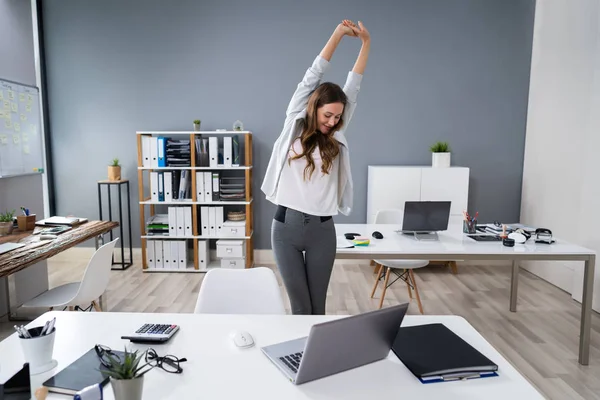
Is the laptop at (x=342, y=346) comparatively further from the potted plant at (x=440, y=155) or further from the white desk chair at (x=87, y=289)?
the potted plant at (x=440, y=155)

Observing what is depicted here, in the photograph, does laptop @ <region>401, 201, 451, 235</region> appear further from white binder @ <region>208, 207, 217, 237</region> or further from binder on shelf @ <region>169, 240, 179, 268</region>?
binder on shelf @ <region>169, 240, 179, 268</region>

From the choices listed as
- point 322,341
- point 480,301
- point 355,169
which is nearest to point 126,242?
point 355,169

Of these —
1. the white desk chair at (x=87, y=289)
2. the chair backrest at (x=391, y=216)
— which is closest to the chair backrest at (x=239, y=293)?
the white desk chair at (x=87, y=289)

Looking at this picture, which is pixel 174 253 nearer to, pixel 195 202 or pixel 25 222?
pixel 195 202

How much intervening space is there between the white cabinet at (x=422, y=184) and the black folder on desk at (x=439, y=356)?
3.33m

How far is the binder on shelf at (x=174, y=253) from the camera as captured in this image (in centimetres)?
496

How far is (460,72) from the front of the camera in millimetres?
5051

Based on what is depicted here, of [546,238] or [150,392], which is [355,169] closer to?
[546,238]

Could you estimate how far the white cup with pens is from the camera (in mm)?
1252

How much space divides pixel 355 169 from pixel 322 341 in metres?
4.18

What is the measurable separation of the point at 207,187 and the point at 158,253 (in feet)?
3.15

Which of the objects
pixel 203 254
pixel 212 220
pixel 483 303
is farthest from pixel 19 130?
pixel 483 303

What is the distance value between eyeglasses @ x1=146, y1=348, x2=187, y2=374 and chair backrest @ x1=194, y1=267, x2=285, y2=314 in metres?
0.58

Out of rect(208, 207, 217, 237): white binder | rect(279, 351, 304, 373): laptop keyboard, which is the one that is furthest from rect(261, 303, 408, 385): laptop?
rect(208, 207, 217, 237): white binder
